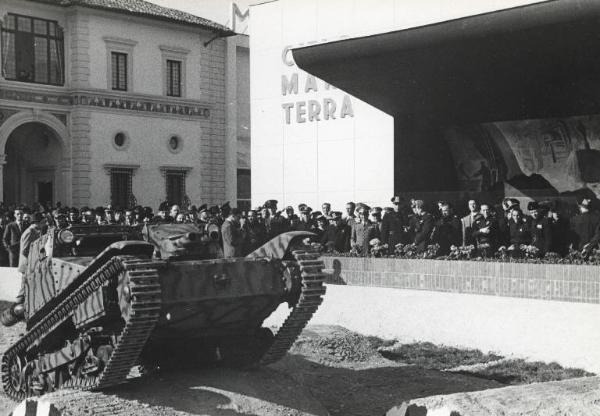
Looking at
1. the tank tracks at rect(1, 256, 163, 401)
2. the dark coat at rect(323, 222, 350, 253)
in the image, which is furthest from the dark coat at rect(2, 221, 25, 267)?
the tank tracks at rect(1, 256, 163, 401)

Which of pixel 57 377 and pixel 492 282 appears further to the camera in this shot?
pixel 492 282

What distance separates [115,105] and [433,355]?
2616 centimetres

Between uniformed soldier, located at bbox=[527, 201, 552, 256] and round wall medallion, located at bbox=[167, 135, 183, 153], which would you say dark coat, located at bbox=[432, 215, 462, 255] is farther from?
round wall medallion, located at bbox=[167, 135, 183, 153]

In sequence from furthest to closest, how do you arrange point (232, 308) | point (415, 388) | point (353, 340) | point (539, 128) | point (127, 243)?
point (539, 128), point (353, 340), point (415, 388), point (232, 308), point (127, 243)

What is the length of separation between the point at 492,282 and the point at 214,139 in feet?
92.9

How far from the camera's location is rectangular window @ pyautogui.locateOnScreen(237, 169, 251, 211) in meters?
42.8

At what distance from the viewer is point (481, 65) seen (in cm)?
1853

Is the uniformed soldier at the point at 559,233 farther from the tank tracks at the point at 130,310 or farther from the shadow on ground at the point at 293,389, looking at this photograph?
the tank tracks at the point at 130,310

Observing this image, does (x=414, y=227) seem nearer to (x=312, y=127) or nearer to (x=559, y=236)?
(x=559, y=236)

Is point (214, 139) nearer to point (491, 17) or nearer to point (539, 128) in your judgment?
point (539, 128)

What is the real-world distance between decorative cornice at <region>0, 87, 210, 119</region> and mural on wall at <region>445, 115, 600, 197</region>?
57.7 ft

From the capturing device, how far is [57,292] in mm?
10977

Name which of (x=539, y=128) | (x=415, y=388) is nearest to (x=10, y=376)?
(x=415, y=388)

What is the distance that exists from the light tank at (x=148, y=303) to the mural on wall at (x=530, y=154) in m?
12.2
